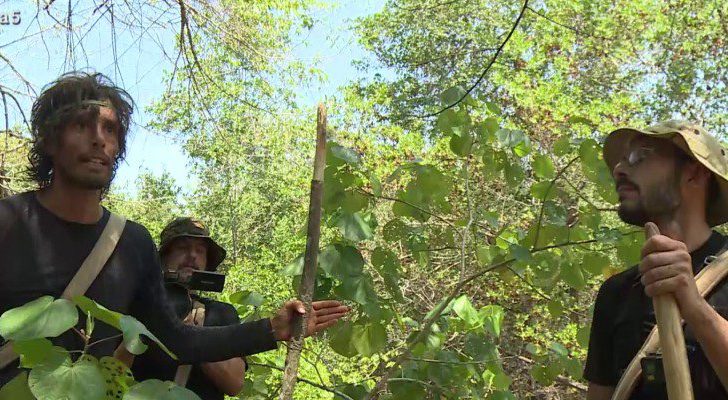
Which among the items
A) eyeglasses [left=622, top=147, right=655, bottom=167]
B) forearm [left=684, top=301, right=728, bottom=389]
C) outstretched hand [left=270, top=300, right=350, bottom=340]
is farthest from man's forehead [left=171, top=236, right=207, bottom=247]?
forearm [left=684, top=301, right=728, bottom=389]

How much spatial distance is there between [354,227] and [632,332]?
0.95 m

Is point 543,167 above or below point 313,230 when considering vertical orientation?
above

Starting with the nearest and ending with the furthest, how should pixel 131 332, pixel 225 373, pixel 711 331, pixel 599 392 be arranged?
pixel 131 332
pixel 711 331
pixel 599 392
pixel 225 373

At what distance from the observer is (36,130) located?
191 cm

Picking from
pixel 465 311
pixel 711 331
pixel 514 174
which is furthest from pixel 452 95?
pixel 711 331

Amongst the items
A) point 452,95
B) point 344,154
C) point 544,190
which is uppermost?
point 452,95

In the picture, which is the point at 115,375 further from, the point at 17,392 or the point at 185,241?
the point at 185,241

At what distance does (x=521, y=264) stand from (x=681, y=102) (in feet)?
29.6

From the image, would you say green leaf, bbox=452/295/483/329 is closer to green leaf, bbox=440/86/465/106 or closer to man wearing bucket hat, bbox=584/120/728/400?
green leaf, bbox=440/86/465/106

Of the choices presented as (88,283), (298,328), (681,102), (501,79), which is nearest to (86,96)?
(88,283)

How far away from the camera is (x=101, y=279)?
1723mm

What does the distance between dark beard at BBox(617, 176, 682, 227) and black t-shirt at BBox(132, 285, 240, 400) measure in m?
1.26

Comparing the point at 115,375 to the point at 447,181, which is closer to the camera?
the point at 115,375

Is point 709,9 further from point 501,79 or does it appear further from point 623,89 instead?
point 501,79
